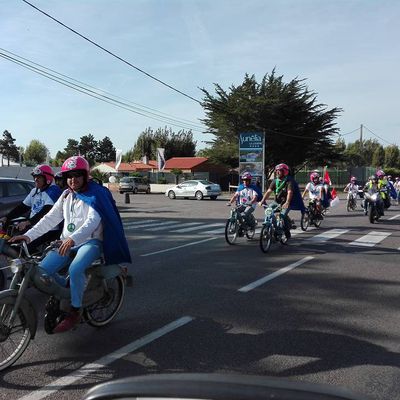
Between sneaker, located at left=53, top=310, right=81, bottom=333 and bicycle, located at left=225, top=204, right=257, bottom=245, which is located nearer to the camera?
sneaker, located at left=53, top=310, right=81, bottom=333

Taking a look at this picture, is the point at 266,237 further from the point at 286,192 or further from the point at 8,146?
the point at 8,146

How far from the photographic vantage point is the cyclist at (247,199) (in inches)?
496

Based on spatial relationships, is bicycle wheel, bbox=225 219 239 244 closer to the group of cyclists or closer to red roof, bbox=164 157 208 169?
the group of cyclists

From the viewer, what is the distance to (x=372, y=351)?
15.1ft

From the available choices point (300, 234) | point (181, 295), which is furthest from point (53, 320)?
point (300, 234)

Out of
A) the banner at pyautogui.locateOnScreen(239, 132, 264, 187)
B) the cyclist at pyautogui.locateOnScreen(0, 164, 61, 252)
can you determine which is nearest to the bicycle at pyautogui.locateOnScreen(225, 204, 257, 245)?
the cyclist at pyautogui.locateOnScreen(0, 164, 61, 252)

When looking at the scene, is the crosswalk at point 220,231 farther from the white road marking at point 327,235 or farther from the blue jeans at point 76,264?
the blue jeans at point 76,264

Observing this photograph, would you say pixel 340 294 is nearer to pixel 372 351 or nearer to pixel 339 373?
pixel 372 351

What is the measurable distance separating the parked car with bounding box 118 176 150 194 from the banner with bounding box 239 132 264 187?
537 inches

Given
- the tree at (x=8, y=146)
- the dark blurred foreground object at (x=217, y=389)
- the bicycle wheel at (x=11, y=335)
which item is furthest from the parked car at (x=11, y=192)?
the tree at (x=8, y=146)

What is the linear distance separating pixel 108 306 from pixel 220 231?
9.97m

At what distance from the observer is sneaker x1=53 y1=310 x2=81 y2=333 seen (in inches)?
178

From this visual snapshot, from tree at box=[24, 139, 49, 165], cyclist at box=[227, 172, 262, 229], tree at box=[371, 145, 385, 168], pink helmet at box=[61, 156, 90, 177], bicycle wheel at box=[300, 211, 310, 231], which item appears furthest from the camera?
tree at box=[24, 139, 49, 165]

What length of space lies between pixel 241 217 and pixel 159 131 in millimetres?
77590
